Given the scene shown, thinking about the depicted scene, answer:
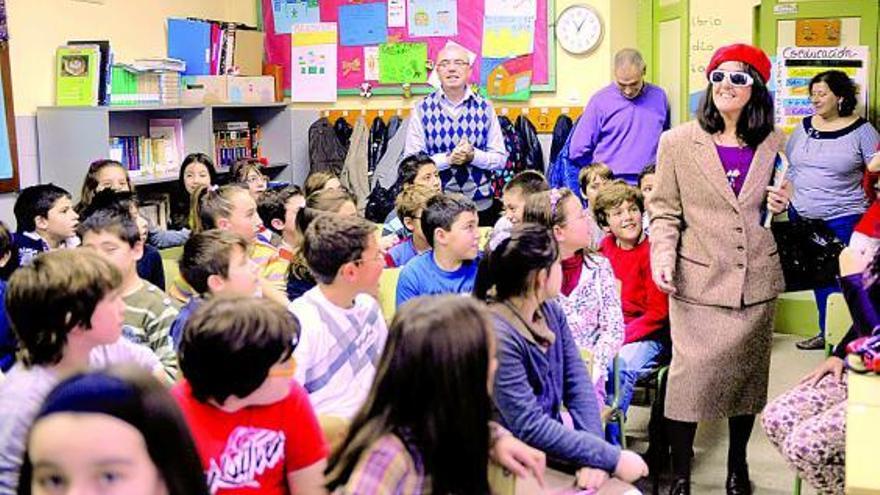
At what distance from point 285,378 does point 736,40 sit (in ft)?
15.4

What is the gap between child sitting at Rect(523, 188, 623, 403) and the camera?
3363 millimetres

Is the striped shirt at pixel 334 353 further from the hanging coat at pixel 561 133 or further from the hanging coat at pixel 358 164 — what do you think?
the hanging coat at pixel 358 164

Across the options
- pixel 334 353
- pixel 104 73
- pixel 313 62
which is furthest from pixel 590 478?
pixel 313 62

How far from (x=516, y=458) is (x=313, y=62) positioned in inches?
223

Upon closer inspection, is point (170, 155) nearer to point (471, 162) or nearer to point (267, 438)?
point (471, 162)

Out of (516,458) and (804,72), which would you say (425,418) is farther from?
(804,72)

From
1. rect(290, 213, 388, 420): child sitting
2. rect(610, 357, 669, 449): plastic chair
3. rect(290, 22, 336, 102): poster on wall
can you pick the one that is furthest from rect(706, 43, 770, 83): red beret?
rect(290, 22, 336, 102): poster on wall

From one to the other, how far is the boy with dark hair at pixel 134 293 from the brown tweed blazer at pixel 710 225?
1.58 meters

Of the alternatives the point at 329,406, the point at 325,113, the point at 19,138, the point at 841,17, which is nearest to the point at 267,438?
the point at 329,406

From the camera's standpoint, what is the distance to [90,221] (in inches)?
134

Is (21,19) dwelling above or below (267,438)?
above

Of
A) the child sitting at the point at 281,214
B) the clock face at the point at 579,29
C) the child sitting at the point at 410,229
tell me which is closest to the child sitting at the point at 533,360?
the child sitting at the point at 410,229

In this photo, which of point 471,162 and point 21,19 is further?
point 21,19

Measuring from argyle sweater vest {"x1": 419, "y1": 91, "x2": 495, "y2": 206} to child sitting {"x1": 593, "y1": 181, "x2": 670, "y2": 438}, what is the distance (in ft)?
3.98
